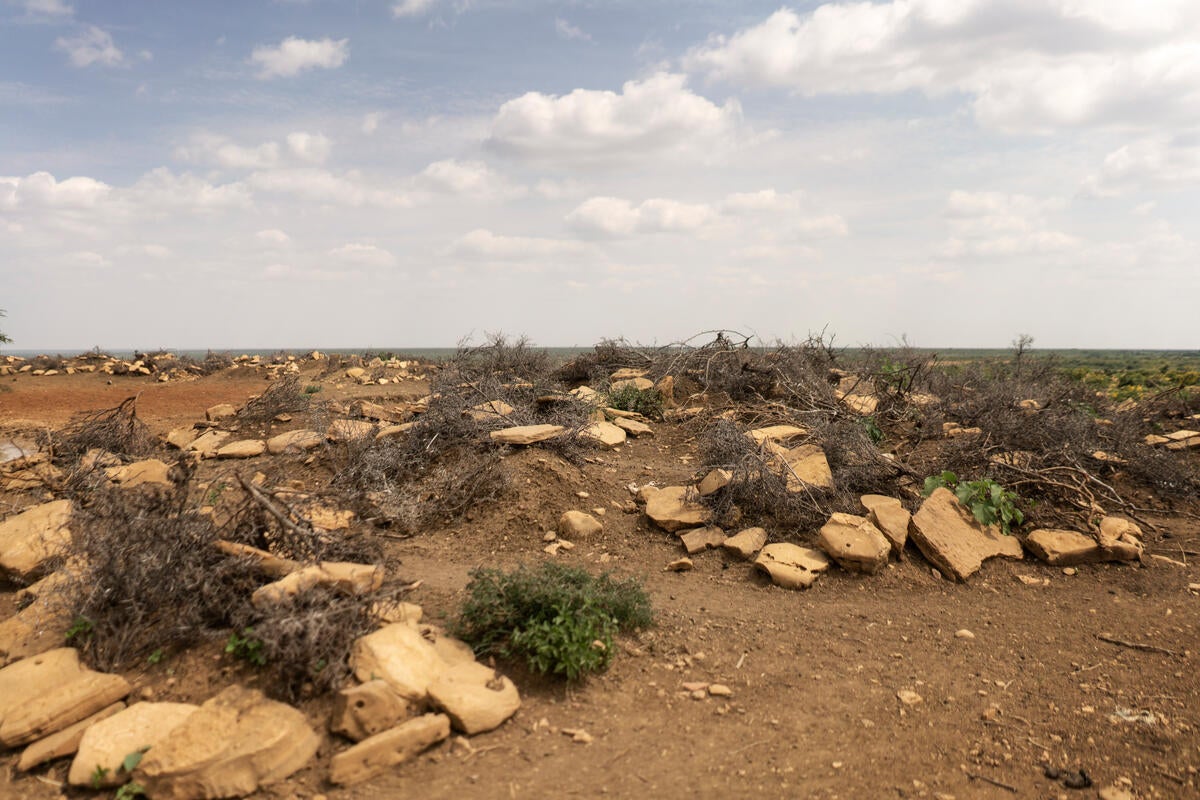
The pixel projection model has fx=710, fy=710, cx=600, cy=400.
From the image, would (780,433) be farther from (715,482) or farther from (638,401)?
(638,401)

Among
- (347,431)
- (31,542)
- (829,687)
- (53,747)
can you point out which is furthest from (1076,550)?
(31,542)

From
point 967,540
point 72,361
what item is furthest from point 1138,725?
point 72,361

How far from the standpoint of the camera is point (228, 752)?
3174 millimetres

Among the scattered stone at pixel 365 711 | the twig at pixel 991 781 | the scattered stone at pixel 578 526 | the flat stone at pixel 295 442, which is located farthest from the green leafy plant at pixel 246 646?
the flat stone at pixel 295 442

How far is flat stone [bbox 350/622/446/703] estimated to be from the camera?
3.55 meters

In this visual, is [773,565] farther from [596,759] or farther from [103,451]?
[103,451]

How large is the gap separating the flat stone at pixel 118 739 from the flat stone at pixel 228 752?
→ 0.31 feet

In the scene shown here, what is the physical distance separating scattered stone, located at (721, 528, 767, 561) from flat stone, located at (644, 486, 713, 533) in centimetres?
38

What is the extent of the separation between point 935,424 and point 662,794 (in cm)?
673

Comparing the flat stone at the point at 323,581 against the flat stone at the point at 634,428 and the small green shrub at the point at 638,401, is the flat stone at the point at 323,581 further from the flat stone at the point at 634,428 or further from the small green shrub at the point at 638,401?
the small green shrub at the point at 638,401

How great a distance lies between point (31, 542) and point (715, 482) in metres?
5.49

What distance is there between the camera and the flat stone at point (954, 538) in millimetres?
5758

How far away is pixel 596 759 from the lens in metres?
3.38

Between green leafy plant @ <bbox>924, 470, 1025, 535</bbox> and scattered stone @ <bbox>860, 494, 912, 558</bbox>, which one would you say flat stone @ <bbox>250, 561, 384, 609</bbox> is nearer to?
scattered stone @ <bbox>860, 494, 912, 558</bbox>
